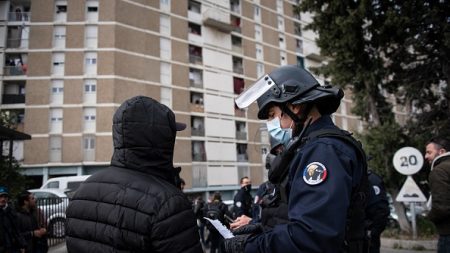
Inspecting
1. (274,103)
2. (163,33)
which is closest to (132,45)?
(163,33)

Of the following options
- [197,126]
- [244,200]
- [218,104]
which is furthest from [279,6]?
[244,200]

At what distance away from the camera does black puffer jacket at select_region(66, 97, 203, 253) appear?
66.9 inches

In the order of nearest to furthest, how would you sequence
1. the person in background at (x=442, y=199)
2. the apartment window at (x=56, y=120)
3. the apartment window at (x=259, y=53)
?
the person in background at (x=442, y=199)
the apartment window at (x=56, y=120)
the apartment window at (x=259, y=53)

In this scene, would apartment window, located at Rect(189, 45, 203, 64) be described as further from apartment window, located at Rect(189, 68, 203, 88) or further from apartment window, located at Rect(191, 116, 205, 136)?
apartment window, located at Rect(191, 116, 205, 136)

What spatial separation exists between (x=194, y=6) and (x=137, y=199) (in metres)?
34.0

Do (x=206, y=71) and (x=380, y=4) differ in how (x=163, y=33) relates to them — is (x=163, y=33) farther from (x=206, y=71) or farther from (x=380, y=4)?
(x=380, y=4)

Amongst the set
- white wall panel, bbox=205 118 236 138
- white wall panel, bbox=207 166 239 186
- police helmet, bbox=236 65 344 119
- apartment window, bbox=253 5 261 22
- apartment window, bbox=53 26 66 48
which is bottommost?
white wall panel, bbox=207 166 239 186

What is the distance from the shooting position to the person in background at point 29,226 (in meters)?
5.77

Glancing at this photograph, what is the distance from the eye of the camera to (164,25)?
30.7 meters

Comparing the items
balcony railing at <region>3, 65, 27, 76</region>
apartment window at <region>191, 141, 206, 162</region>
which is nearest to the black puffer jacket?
apartment window at <region>191, 141, 206, 162</region>

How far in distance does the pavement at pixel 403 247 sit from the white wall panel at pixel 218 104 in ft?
76.0

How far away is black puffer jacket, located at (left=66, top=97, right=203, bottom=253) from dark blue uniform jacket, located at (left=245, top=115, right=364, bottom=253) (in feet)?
1.30

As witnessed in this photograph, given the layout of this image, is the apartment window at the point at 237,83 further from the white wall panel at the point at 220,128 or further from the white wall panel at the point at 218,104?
the white wall panel at the point at 220,128

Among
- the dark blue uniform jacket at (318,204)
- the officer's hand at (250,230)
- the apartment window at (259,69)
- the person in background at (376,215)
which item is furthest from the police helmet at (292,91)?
the apartment window at (259,69)
